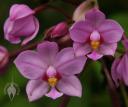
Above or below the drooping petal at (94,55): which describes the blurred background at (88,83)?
below

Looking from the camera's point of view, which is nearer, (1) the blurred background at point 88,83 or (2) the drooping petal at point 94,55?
(2) the drooping petal at point 94,55

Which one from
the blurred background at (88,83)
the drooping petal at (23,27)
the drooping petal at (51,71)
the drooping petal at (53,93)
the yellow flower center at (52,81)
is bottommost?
the blurred background at (88,83)

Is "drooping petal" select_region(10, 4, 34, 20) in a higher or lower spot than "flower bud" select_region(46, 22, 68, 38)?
higher

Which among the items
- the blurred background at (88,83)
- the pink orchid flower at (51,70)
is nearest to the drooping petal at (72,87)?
the pink orchid flower at (51,70)

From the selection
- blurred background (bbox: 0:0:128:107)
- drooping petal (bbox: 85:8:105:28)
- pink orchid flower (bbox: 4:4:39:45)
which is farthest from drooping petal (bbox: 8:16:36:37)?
blurred background (bbox: 0:0:128:107)

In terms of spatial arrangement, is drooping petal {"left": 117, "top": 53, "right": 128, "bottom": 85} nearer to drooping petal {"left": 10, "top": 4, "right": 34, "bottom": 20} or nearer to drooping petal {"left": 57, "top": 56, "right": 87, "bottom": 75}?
drooping petal {"left": 57, "top": 56, "right": 87, "bottom": 75}

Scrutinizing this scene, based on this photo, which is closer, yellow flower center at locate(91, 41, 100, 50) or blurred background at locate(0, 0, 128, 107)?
yellow flower center at locate(91, 41, 100, 50)

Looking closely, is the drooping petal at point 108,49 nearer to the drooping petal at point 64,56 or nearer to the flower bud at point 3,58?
Result: the drooping petal at point 64,56

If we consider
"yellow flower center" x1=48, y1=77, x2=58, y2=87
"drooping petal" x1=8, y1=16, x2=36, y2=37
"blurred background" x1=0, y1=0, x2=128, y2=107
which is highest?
"drooping petal" x1=8, y1=16, x2=36, y2=37
